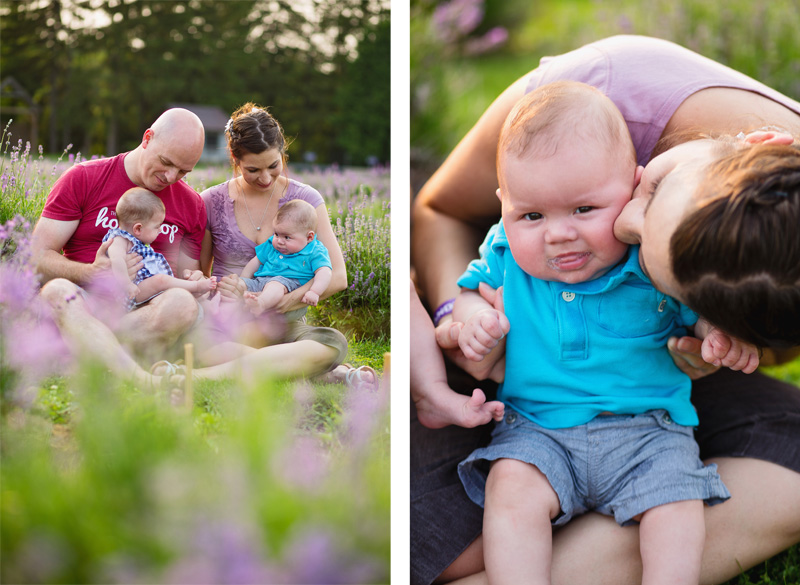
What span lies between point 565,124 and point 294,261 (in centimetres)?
56

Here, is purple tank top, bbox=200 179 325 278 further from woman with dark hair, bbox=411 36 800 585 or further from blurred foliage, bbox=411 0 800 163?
blurred foliage, bbox=411 0 800 163

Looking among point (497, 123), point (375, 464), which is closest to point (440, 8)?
point (497, 123)

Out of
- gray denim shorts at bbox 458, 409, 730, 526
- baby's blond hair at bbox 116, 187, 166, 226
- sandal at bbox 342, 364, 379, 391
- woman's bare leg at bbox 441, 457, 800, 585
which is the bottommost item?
woman's bare leg at bbox 441, 457, 800, 585

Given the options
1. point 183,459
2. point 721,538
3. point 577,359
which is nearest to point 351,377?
point 183,459

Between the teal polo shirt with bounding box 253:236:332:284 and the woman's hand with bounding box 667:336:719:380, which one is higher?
the teal polo shirt with bounding box 253:236:332:284

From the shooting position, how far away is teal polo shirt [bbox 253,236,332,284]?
53.3 inches

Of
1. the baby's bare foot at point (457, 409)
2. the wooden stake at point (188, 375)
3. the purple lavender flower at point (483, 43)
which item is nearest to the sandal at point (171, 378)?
the wooden stake at point (188, 375)

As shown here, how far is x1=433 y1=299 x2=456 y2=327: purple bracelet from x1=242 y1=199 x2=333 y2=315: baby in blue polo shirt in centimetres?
36

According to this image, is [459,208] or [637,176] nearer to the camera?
[637,176]

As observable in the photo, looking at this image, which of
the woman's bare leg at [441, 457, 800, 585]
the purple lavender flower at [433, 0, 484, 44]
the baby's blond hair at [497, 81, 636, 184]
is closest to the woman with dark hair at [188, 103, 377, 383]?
the baby's blond hair at [497, 81, 636, 184]

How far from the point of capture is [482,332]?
55.6 inches

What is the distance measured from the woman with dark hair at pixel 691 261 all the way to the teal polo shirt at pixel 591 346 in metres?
0.06

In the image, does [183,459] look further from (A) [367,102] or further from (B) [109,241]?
(A) [367,102]

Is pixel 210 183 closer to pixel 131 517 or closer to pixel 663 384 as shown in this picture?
pixel 131 517
